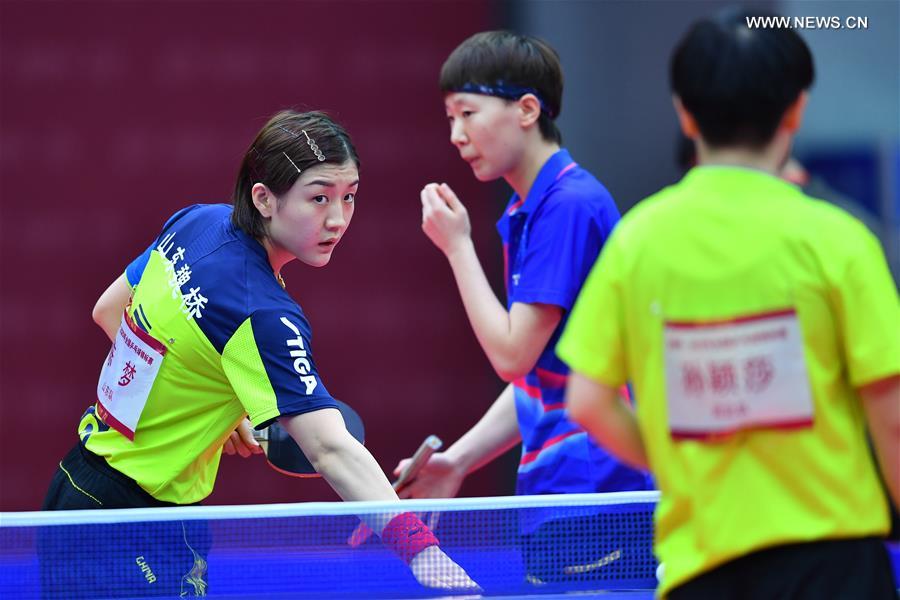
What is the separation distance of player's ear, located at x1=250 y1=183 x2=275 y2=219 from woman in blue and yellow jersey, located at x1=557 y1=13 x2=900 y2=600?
103 centimetres

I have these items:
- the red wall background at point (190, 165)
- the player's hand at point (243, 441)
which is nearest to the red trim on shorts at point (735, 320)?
the player's hand at point (243, 441)

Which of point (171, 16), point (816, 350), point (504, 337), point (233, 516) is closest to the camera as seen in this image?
point (816, 350)

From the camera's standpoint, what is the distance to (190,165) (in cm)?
570

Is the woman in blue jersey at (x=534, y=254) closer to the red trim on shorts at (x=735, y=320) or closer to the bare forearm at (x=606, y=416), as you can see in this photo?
the bare forearm at (x=606, y=416)

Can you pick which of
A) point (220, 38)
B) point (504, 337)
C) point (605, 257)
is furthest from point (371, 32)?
point (605, 257)

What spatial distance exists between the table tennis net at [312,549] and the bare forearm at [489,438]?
0.63 meters

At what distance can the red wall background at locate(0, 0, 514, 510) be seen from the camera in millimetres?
5664

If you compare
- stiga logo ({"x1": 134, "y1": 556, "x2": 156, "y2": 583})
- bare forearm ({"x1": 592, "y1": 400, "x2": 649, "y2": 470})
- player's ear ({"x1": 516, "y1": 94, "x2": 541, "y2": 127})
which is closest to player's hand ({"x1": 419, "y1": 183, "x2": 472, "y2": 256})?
player's ear ({"x1": 516, "y1": 94, "x2": 541, "y2": 127})

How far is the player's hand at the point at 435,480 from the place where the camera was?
3.24 m

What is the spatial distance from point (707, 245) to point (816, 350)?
0.66ft

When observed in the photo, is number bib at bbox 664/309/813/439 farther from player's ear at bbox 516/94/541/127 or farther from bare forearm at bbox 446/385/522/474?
bare forearm at bbox 446/385/522/474

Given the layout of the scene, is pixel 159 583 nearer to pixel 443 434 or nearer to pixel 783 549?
pixel 783 549

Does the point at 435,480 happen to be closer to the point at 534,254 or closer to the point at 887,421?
the point at 534,254

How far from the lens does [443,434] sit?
232 inches
